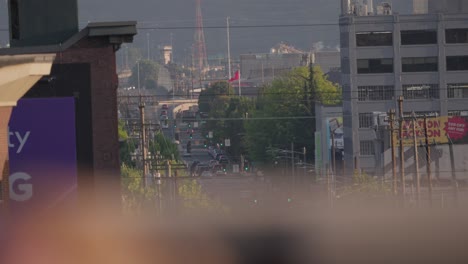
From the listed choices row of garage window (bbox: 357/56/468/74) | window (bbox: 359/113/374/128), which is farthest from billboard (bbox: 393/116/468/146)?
row of garage window (bbox: 357/56/468/74)

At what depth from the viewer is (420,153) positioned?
84.1m

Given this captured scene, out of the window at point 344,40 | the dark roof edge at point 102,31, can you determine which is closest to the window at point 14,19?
the dark roof edge at point 102,31

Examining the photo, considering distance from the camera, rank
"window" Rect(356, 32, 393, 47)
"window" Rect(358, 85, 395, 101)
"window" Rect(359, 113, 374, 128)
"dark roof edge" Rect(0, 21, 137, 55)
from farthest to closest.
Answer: "window" Rect(356, 32, 393, 47), "window" Rect(358, 85, 395, 101), "window" Rect(359, 113, 374, 128), "dark roof edge" Rect(0, 21, 137, 55)

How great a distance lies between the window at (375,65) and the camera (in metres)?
100

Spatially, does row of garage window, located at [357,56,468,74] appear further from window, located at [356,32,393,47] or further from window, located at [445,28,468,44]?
window, located at [356,32,393,47]

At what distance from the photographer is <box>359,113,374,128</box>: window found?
100 meters

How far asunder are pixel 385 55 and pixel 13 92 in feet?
286

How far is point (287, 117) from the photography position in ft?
376

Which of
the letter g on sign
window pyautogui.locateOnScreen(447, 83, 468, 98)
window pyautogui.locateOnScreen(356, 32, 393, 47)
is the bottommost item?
the letter g on sign

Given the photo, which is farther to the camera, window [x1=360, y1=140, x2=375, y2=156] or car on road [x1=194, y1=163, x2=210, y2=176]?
car on road [x1=194, y1=163, x2=210, y2=176]

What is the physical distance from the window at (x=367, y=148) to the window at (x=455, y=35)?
9.40 metres

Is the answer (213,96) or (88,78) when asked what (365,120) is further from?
(88,78)

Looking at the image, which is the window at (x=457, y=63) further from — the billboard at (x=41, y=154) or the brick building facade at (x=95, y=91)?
the billboard at (x=41, y=154)

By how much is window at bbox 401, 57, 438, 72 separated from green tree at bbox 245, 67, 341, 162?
45.3ft
